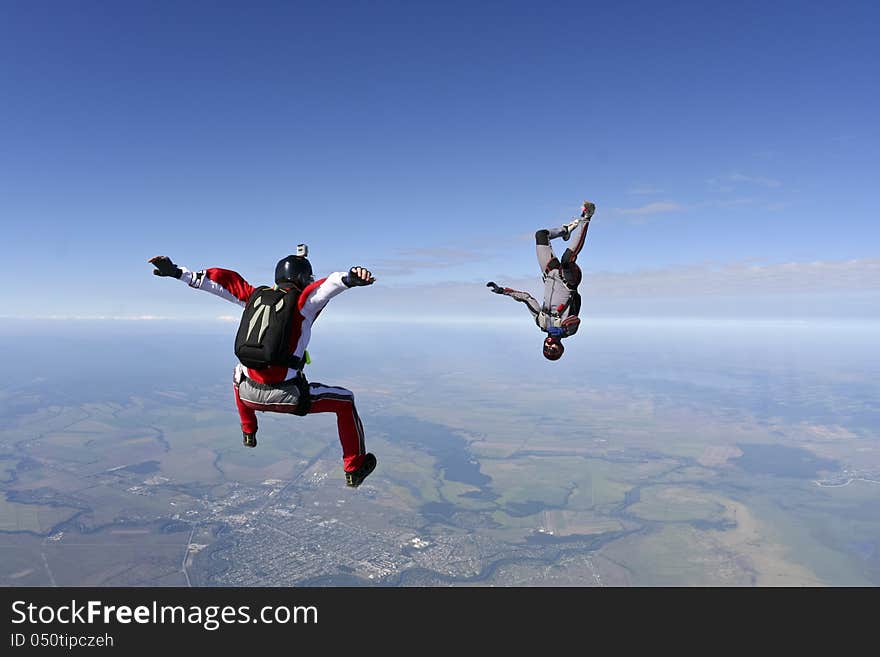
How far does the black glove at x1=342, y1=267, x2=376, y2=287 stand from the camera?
3428 millimetres

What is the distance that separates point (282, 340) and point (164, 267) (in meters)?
1.69

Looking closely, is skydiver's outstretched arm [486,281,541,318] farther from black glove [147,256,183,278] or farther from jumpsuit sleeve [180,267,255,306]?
black glove [147,256,183,278]

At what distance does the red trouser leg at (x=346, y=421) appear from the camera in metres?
4.64

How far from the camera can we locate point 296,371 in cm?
437

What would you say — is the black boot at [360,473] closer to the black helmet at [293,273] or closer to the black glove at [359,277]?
the black helmet at [293,273]

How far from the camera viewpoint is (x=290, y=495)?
108 metres

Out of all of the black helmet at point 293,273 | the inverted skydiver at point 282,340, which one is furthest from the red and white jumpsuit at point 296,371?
the black helmet at point 293,273

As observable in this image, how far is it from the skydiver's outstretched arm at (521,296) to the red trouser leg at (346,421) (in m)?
3.12

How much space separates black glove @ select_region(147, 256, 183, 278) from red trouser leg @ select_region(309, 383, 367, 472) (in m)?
1.92

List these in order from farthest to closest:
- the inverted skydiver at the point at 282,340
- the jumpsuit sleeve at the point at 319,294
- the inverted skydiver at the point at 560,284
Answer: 1. the inverted skydiver at the point at 560,284
2. the inverted skydiver at the point at 282,340
3. the jumpsuit sleeve at the point at 319,294

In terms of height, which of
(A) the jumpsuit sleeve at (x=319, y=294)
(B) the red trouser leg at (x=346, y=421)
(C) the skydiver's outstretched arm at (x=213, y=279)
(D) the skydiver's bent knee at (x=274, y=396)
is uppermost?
(C) the skydiver's outstretched arm at (x=213, y=279)

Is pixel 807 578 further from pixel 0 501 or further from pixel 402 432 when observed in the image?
pixel 0 501

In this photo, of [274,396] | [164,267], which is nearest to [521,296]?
[274,396]
